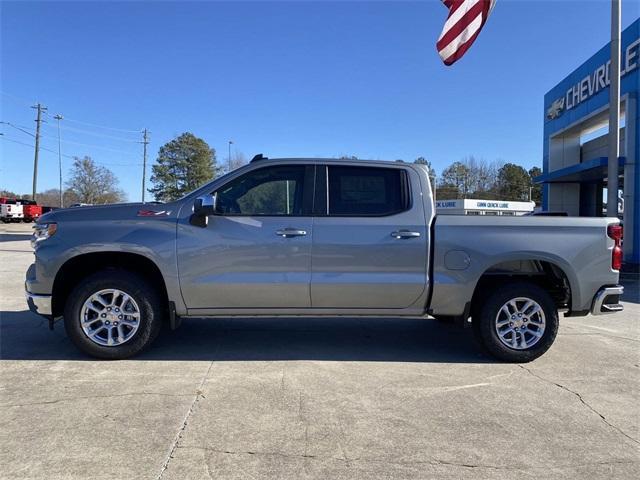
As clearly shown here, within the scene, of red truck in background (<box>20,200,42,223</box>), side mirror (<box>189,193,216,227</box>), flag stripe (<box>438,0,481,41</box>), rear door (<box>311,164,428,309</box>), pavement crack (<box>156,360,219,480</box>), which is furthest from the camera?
red truck in background (<box>20,200,42,223</box>)

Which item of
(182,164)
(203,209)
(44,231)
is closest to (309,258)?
(203,209)

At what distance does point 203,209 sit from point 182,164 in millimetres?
53851

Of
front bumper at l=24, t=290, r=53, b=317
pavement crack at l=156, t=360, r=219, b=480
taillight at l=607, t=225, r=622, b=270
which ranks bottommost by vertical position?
pavement crack at l=156, t=360, r=219, b=480

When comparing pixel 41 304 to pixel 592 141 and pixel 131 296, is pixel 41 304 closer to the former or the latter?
pixel 131 296

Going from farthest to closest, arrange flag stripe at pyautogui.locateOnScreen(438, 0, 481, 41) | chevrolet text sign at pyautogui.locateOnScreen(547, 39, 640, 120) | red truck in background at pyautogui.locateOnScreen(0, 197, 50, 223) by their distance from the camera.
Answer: red truck in background at pyautogui.locateOnScreen(0, 197, 50, 223) < chevrolet text sign at pyautogui.locateOnScreen(547, 39, 640, 120) < flag stripe at pyautogui.locateOnScreen(438, 0, 481, 41)

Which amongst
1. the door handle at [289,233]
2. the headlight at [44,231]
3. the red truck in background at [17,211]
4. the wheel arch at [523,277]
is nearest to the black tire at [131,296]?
the headlight at [44,231]

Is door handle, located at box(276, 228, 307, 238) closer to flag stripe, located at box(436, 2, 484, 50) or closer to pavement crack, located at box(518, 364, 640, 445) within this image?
pavement crack, located at box(518, 364, 640, 445)

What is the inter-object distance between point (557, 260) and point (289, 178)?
2907 millimetres

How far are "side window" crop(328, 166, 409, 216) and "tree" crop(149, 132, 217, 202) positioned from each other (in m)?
51.7

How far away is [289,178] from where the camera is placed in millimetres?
5242

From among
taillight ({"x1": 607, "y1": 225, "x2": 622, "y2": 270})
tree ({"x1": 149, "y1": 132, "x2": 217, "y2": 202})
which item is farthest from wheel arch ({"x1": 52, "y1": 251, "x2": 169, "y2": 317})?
tree ({"x1": 149, "y1": 132, "x2": 217, "y2": 202})

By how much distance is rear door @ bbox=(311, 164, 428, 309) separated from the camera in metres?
5.01

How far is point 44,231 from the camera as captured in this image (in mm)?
4926

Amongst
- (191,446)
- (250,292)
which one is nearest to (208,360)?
(250,292)
